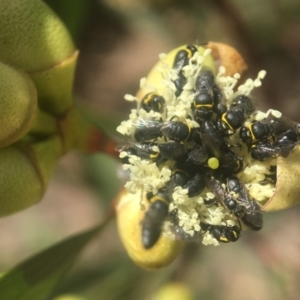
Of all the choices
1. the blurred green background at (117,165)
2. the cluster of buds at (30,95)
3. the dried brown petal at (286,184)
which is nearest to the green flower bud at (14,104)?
the cluster of buds at (30,95)

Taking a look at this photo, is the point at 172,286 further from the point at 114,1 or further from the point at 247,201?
the point at 114,1

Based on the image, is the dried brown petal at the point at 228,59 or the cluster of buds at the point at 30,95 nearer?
the cluster of buds at the point at 30,95

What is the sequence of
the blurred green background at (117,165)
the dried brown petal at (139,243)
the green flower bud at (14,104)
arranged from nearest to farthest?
1. the green flower bud at (14,104)
2. the dried brown petal at (139,243)
3. the blurred green background at (117,165)

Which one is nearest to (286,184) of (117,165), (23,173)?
(23,173)

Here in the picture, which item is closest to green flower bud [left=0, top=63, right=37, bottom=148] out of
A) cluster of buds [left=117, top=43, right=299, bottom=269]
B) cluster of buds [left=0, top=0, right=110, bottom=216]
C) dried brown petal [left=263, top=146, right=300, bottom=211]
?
cluster of buds [left=0, top=0, right=110, bottom=216]

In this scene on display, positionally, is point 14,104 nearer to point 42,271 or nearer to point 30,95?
point 30,95

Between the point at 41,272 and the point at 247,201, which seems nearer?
the point at 247,201

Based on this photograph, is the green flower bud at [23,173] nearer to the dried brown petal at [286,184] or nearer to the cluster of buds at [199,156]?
the cluster of buds at [199,156]

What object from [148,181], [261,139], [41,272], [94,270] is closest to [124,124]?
[148,181]
